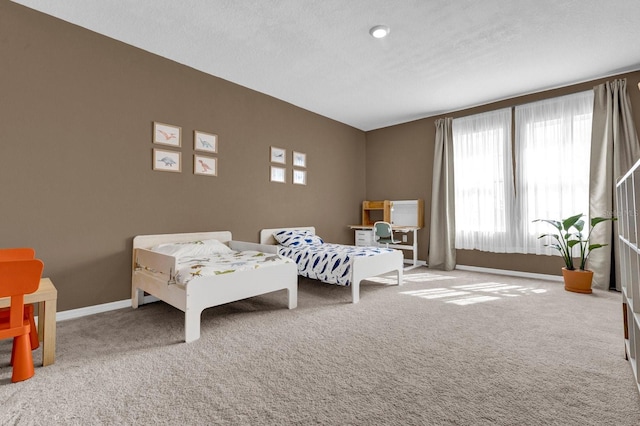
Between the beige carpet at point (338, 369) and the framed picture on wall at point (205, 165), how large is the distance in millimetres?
1564

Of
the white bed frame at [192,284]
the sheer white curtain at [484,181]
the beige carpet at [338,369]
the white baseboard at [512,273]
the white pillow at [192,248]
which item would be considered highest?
the sheer white curtain at [484,181]

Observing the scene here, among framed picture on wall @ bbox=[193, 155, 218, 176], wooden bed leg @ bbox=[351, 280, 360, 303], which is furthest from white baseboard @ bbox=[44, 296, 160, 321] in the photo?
wooden bed leg @ bbox=[351, 280, 360, 303]

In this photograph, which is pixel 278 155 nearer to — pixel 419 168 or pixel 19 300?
pixel 419 168

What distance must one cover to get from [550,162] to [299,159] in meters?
3.52

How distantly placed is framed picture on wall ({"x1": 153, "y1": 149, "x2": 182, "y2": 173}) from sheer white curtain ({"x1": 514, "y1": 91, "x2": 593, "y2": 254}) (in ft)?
14.8

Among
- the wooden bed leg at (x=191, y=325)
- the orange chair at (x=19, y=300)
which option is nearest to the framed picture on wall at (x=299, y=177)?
the wooden bed leg at (x=191, y=325)

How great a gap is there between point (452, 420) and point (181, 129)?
354 cm

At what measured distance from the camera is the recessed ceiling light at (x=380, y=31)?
272cm

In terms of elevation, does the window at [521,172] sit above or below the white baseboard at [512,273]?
above

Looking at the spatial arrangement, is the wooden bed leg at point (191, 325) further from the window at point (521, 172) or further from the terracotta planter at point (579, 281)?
the window at point (521, 172)

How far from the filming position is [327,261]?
10.9 ft

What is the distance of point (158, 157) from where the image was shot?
3.21 meters

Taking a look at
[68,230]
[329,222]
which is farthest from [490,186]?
[68,230]

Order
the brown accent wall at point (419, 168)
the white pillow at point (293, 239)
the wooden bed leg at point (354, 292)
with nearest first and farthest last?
the wooden bed leg at point (354, 292), the white pillow at point (293, 239), the brown accent wall at point (419, 168)
